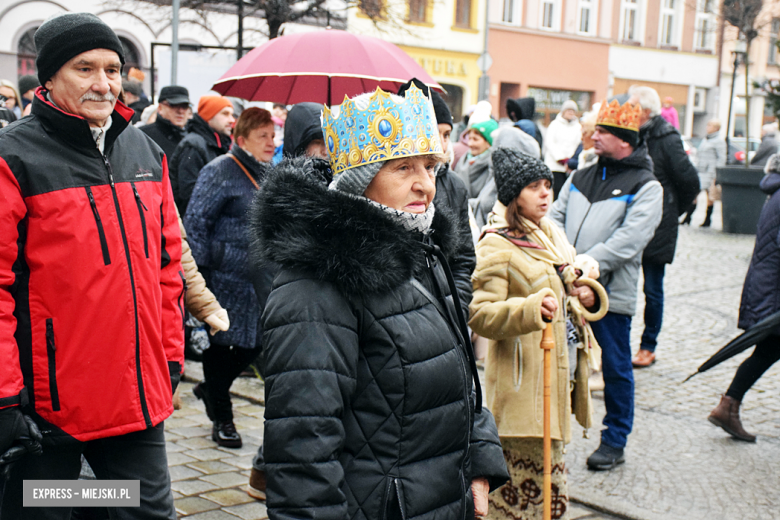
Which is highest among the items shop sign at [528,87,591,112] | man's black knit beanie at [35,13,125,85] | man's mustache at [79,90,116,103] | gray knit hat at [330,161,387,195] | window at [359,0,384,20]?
window at [359,0,384,20]

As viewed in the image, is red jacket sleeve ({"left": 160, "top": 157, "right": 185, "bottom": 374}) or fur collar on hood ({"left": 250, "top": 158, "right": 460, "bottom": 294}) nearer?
fur collar on hood ({"left": 250, "top": 158, "right": 460, "bottom": 294})

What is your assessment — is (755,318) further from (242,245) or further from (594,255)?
(242,245)

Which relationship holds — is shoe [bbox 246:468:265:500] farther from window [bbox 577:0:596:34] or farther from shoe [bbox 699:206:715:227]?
window [bbox 577:0:596:34]

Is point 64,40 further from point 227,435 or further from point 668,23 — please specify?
point 668,23

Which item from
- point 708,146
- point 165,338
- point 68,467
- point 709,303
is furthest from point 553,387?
point 708,146

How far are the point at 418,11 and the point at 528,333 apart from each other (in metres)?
27.2

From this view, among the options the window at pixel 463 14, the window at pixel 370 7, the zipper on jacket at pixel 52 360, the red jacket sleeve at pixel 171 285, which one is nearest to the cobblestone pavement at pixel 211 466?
the red jacket sleeve at pixel 171 285

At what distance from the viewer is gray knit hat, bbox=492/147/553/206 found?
13.1ft

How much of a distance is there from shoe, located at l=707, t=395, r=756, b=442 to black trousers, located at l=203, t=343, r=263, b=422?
2.98 meters

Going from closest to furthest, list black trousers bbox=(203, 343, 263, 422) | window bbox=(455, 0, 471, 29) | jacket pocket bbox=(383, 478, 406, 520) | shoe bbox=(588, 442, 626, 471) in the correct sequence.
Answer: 1. jacket pocket bbox=(383, 478, 406, 520)
2. shoe bbox=(588, 442, 626, 471)
3. black trousers bbox=(203, 343, 263, 422)
4. window bbox=(455, 0, 471, 29)

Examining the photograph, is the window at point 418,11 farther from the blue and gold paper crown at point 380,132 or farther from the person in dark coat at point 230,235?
the blue and gold paper crown at point 380,132

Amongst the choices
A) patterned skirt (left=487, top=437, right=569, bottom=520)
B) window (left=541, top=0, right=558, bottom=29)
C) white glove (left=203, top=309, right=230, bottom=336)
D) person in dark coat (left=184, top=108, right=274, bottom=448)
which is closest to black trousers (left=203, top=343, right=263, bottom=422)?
person in dark coat (left=184, top=108, right=274, bottom=448)

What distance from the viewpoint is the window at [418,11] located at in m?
29.0

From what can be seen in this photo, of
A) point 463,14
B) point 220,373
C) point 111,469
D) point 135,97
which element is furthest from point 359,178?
point 463,14
